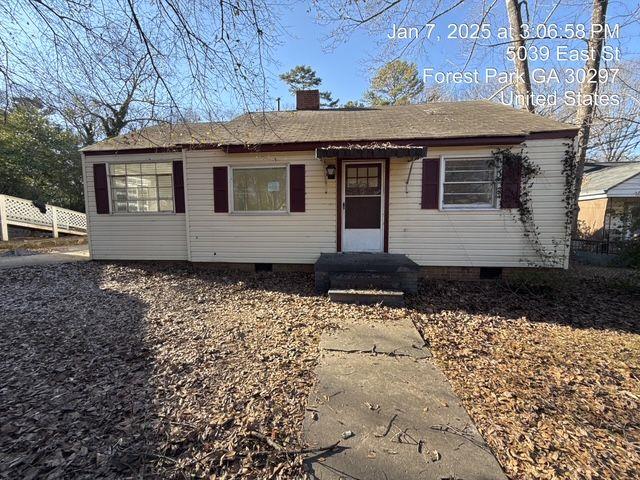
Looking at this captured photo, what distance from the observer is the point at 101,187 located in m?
7.40

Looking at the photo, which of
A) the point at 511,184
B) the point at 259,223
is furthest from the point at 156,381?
the point at 511,184

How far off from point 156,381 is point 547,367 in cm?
375

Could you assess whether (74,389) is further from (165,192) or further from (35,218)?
(35,218)

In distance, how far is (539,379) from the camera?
9.00 feet

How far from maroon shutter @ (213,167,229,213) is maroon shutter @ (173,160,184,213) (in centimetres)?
87

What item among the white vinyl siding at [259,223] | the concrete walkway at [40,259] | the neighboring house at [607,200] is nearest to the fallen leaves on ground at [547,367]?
the white vinyl siding at [259,223]

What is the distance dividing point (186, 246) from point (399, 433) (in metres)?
6.57

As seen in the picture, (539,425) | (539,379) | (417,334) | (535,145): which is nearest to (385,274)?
(417,334)

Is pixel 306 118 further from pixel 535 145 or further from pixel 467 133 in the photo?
pixel 535 145

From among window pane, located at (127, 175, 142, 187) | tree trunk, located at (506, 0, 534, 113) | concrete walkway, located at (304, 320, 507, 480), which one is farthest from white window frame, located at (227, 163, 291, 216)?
tree trunk, located at (506, 0, 534, 113)

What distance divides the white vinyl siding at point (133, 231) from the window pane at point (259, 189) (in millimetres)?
1525

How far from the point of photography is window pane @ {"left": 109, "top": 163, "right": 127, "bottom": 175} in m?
7.37

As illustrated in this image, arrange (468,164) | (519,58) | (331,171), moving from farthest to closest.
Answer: (519,58) → (331,171) → (468,164)

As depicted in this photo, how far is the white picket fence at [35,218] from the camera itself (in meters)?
11.3
